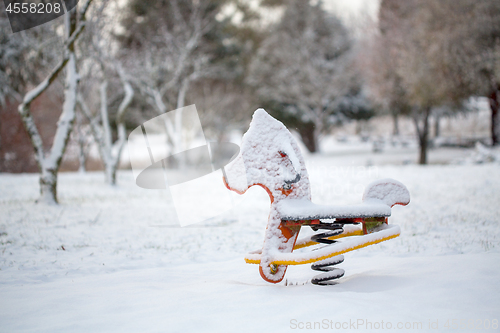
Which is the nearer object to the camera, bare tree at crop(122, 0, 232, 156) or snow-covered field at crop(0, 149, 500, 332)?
snow-covered field at crop(0, 149, 500, 332)

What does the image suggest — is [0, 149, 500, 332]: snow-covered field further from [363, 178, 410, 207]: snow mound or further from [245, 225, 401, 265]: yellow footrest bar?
[363, 178, 410, 207]: snow mound

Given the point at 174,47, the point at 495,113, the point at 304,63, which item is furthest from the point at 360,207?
the point at 304,63

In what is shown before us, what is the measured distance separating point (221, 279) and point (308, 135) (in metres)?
27.6

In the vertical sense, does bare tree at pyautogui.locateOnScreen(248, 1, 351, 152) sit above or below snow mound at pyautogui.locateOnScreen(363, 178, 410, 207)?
above

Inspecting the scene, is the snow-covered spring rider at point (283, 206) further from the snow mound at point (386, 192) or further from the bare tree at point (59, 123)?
the bare tree at point (59, 123)

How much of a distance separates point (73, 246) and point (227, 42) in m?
21.6

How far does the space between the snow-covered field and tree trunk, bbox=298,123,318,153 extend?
2248cm

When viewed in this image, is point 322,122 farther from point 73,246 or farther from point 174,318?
point 174,318

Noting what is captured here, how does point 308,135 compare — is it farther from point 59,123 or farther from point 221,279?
point 221,279

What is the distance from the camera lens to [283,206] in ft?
10.1

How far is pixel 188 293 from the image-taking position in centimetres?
322

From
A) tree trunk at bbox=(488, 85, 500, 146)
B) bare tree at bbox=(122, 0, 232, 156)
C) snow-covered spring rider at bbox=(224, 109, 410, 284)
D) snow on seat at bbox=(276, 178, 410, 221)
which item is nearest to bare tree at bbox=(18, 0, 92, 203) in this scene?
snow-covered spring rider at bbox=(224, 109, 410, 284)

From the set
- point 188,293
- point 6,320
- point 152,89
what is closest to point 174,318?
point 188,293

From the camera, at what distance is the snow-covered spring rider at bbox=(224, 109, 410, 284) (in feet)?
9.87
